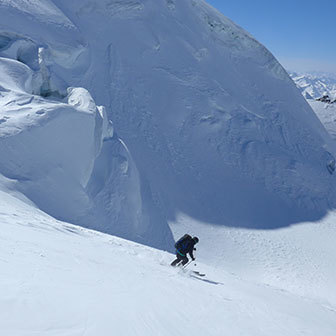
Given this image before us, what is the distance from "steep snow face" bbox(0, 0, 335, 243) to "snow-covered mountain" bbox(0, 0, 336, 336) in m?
0.12

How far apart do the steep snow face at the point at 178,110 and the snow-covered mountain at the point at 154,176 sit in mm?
117

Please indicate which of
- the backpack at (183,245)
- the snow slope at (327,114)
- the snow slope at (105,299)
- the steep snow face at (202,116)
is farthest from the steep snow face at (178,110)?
the snow slope at (105,299)

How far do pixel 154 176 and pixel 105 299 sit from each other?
1962 centimetres

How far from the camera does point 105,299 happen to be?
5094mm

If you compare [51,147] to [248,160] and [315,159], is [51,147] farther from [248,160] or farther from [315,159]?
[315,159]

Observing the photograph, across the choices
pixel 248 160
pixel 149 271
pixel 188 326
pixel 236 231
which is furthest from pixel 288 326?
pixel 248 160

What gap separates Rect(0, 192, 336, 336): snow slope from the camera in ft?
13.4

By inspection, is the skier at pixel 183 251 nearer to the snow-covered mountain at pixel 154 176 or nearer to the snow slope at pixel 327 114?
the snow-covered mountain at pixel 154 176

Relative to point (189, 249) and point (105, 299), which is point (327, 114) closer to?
point (189, 249)

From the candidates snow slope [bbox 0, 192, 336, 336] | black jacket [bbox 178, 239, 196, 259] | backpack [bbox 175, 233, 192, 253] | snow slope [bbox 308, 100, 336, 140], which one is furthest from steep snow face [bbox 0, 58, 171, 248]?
snow slope [bbox 308, 100, 336, 140]

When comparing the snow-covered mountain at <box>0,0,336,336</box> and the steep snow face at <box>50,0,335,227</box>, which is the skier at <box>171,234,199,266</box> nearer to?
the snow-covered mountain at <box>0,0,336,336</box>

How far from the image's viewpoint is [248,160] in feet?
97.3

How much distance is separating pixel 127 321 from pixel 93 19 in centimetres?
3081

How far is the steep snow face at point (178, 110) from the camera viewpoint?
21.6 meters
